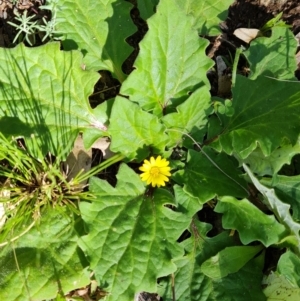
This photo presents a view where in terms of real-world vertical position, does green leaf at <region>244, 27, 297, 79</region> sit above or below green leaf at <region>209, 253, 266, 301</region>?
above

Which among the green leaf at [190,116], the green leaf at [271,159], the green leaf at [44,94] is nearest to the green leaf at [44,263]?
the green leaf at [44,94]

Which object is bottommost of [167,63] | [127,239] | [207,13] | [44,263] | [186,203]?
[44,263]

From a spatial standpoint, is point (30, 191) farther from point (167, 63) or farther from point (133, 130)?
point (167, 63)

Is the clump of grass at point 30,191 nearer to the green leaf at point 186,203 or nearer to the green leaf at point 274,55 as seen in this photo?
the green leaf at point 186,203

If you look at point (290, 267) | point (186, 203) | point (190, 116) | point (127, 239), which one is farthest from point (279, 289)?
point (190, 116)

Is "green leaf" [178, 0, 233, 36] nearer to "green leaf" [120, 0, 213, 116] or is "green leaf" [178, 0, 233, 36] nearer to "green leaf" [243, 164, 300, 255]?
"green leaf" [120, 0, 213, 116]

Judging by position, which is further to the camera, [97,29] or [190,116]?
[97,29]

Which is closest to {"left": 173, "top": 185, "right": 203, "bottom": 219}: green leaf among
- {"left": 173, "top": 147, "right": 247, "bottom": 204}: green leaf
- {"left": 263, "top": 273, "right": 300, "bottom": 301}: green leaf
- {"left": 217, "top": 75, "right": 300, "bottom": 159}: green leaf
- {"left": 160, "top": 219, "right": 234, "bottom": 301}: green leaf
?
{"left": 173, "top": 147, "right": 247, "bottom": 204}: green leaf
